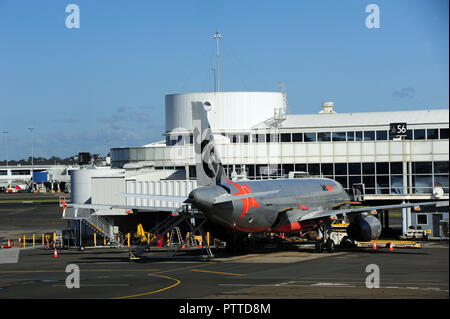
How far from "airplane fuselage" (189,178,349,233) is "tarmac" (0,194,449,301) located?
274 cm

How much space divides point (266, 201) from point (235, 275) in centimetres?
1213

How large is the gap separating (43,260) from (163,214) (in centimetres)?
2139

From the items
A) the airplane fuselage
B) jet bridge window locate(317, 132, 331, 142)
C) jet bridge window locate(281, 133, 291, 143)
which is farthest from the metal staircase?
jet bridge window locate(317, 132, 331, 142)

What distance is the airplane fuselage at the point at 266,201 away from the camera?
47.4 m

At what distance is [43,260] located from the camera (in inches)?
2181

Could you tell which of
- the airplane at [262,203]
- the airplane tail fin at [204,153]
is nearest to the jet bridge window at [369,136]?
the airplane at [262,203]

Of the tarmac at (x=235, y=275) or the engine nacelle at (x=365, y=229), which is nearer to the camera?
the tarmac at (x=235, y=275)

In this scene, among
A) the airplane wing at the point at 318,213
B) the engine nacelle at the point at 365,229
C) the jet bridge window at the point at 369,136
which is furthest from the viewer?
the jet bridge window at the point at 369,136

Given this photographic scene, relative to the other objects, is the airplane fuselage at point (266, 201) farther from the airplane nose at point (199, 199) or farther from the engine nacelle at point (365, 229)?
Answer: the engine nacelle at point (365, 229)

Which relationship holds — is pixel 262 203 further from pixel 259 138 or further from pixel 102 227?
pixel 259 138

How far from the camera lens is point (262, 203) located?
2053 inches

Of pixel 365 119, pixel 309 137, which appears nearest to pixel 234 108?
pixel 309 137

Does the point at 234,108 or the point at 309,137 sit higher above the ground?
the point at 234,108
